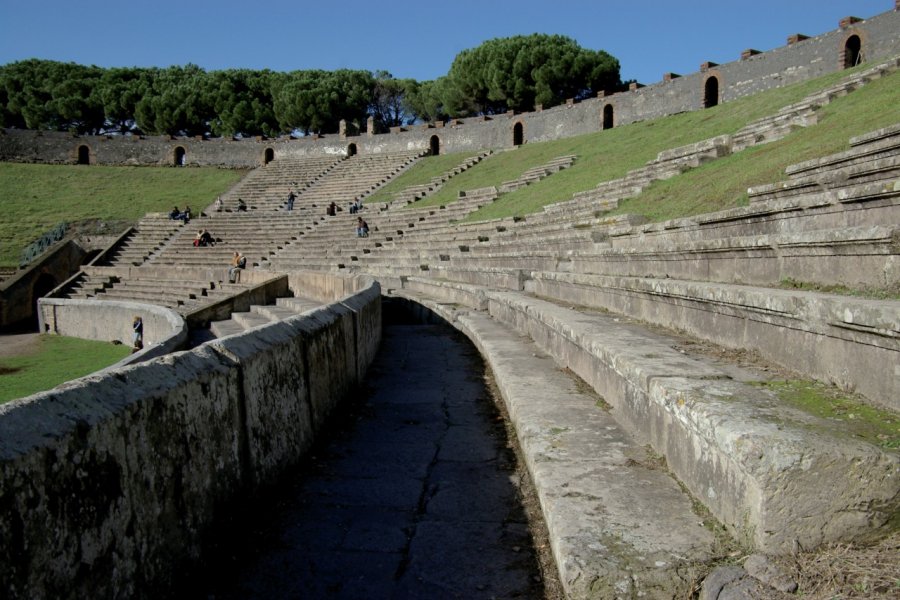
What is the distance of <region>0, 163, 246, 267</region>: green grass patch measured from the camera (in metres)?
32.5

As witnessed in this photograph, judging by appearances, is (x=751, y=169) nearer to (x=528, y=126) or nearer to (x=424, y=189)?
(x=424, y=189)

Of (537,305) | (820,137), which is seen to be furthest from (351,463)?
(820,137)

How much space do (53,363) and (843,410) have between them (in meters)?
15.8

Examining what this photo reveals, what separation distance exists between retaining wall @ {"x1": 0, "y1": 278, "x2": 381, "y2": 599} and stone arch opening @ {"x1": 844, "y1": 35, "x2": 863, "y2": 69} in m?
27.0

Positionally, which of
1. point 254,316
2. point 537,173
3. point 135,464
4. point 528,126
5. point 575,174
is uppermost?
point 528,126

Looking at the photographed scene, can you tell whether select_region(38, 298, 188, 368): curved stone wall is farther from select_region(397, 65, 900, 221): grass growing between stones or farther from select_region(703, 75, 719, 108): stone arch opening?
select_region(703, 75, 719, 108): stone arch opening

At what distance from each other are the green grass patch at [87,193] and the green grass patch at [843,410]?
104 ft

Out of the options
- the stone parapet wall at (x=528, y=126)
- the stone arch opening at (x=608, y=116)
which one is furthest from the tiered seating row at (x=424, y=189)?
the stone arch opening at (x=608, y=116)

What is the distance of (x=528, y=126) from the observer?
38938 millimetres

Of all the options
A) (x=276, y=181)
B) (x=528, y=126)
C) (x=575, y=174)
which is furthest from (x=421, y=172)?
(x=575, y=174)

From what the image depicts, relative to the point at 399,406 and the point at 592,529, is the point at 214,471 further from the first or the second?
the point at 399,406

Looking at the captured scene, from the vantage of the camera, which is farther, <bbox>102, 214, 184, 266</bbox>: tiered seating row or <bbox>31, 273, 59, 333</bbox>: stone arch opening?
<bbox>102, 214, 184, 266</bbox>: tiered seating row

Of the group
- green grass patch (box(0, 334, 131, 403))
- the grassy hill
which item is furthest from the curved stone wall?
the grassy hill

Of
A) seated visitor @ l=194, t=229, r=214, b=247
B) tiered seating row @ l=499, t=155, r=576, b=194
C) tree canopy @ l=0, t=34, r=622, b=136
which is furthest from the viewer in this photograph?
tree canopy @ l=0, t=34, r=622, b=136
